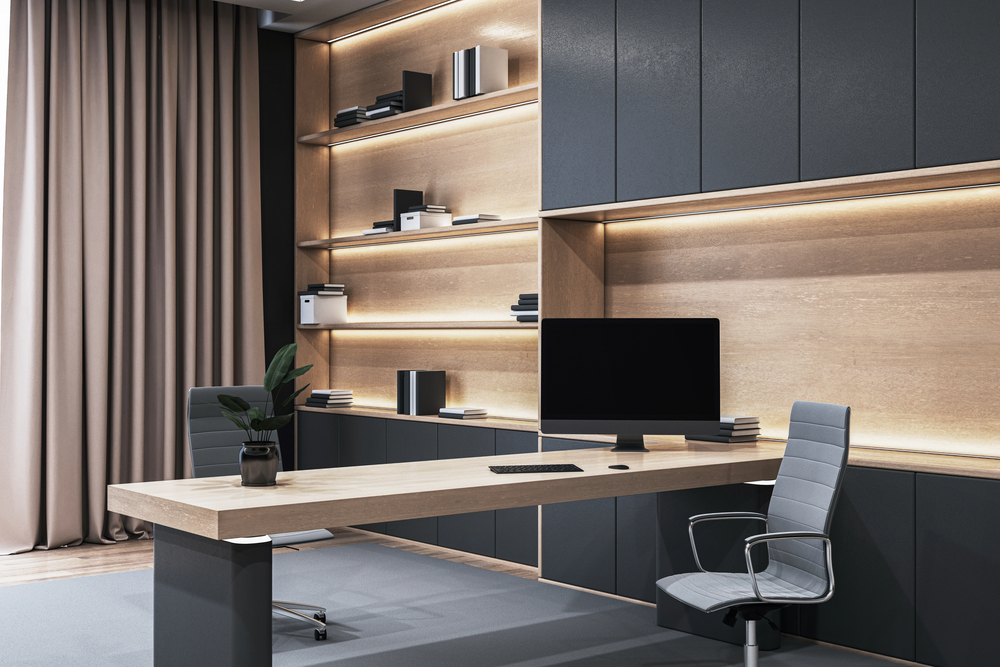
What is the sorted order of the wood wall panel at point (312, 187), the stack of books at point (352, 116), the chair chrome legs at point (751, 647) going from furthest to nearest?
the wood wall panel at point (312, 187)
the stack of books at point (352, 116)
the chair chrome legs at point (751, 647)

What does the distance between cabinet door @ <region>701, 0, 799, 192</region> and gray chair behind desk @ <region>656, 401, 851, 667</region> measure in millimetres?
1133

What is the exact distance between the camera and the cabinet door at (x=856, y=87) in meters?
3.72

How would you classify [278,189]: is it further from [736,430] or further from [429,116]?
[736,430]

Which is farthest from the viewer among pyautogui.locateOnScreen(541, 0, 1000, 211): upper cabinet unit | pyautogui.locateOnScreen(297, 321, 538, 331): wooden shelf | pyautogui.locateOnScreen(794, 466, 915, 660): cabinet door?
pyautogui.locateOnScreen(297, 321, 538, 331): wooden shelf

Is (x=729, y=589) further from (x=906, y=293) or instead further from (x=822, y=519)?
(x=906, y=293)

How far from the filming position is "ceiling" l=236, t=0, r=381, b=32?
6.15 metres

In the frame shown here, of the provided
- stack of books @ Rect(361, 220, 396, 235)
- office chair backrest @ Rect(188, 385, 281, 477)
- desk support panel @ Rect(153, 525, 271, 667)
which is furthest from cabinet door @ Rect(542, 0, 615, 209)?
desk support panel @ Rect(153, 525, 271, 667)

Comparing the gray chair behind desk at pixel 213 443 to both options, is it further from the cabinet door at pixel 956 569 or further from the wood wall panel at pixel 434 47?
the wood wall panel at pixel 434 47

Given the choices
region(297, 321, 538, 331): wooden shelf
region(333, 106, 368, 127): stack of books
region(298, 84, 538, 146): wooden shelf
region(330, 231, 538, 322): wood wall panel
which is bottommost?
region(297, 321, 538, 331): wooden shelf

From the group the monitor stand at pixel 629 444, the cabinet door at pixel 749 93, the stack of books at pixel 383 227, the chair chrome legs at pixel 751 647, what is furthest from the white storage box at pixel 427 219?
the chair chrome legs at pixel 751 647

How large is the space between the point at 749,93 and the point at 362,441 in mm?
3175

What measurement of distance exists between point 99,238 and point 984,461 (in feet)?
15.3

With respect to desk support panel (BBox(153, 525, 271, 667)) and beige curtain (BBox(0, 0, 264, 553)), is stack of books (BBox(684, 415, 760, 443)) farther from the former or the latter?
beige curtain (BBox(0, 0, 264, 553))

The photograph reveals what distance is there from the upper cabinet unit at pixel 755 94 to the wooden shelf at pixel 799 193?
0.07 feet
